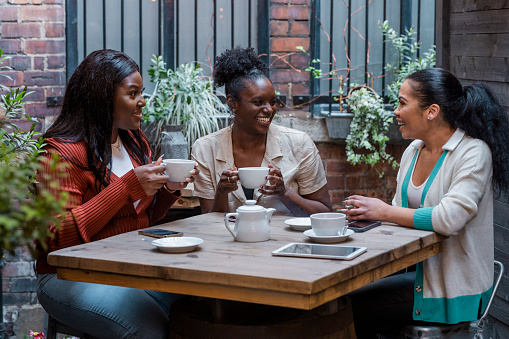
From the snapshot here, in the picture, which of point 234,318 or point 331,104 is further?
point 331,104

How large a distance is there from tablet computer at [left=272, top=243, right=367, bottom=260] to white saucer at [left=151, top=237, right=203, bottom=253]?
0.84ft

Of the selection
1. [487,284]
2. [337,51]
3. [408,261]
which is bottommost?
[487,284]

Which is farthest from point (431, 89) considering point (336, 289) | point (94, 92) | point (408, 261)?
point (94, 92)

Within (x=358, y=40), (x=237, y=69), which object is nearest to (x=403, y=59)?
(x=358, y=40)

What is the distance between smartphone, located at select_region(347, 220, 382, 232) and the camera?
89.4 inches

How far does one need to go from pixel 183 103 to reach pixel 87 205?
1678 millimetres

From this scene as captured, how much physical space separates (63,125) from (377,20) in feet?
8.25

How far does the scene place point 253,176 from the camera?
246 centimetres

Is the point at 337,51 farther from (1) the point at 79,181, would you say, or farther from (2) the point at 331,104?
(1) the point at 79,181

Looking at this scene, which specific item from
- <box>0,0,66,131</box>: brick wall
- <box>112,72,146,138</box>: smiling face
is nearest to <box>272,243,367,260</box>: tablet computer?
<box>112,72,146,138</box>: smiling face

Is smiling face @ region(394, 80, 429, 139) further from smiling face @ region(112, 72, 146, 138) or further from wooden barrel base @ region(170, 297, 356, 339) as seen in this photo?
smiling face @ region(112, 72, 146, 138)

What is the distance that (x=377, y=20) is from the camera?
4359 mm

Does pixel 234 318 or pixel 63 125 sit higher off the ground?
pixel 63 125

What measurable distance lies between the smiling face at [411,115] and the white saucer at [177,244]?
0.99 metres
